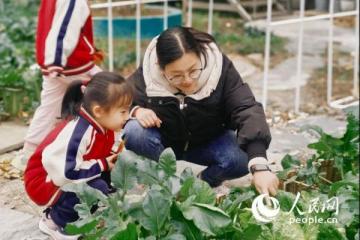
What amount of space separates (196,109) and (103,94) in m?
0.54

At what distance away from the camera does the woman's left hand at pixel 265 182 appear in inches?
102

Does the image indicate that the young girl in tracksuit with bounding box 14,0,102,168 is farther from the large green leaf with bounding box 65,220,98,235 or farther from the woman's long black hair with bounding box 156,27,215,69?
the large green leaf with bounding box 65,220,98,235

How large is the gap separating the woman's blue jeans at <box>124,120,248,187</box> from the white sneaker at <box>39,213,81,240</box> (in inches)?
22.7

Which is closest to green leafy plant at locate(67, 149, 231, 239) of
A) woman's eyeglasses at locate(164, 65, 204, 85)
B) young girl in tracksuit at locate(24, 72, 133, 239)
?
young girl in tracksuit at locate(24, 72, 133, 239)

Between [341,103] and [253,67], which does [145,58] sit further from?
[253,67]

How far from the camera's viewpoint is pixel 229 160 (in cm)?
337

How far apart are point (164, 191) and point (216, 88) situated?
3.19 ft

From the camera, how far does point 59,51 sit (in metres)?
3.62

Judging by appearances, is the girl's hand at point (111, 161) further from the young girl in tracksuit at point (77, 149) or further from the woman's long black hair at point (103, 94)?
the woman's long black hair at point (103, 94)

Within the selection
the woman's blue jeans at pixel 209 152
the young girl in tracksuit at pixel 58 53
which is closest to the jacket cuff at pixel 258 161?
the woman's blue jeans at pixel 209 152

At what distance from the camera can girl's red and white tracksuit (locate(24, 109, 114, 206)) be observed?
9.02ft

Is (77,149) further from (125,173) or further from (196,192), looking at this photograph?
(196,192)

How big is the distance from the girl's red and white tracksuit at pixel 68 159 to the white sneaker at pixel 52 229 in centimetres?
9

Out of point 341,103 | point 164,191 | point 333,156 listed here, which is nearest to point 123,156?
point 164,191
